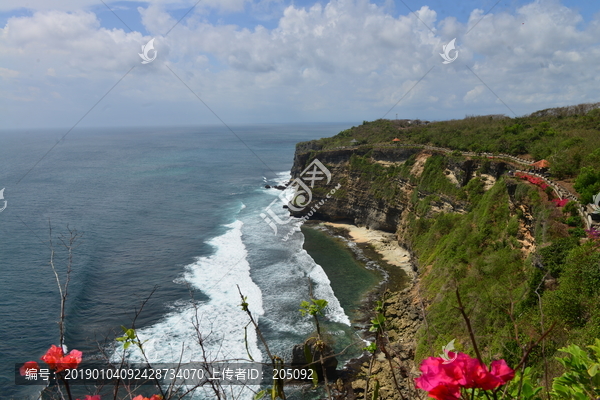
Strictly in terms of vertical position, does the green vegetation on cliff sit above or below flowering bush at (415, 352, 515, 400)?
above

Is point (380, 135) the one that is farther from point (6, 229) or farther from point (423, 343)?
point (6, 229)

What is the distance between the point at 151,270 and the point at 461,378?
4221 centimetres

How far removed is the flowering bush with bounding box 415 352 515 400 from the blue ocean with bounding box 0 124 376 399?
4393 millimetres

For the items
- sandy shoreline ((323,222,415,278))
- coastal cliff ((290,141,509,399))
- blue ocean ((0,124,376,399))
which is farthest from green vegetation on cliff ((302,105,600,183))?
blue ocean ((0,124,376,399))

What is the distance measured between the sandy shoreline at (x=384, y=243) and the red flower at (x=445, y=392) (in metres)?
40.3

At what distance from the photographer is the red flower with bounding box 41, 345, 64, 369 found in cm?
361

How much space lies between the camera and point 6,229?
47.6 meters

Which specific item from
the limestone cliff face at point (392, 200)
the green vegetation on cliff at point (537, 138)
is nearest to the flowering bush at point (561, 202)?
the limestone cliff face at point (392, 200)

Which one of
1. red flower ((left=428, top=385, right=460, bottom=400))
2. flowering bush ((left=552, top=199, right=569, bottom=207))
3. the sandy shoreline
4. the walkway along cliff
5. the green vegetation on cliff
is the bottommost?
the sandy shoreline

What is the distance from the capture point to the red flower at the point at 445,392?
2.46 m

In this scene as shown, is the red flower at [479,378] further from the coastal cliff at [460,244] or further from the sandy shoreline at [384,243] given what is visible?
the sandy shoreline at [384,243]

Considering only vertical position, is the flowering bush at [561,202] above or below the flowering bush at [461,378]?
below

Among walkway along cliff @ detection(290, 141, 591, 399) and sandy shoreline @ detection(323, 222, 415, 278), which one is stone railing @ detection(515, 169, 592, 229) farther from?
sandy shoreline @ detection(323, 222, 415, 278)

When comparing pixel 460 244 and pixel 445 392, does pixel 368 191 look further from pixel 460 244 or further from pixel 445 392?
pixel 445 392
